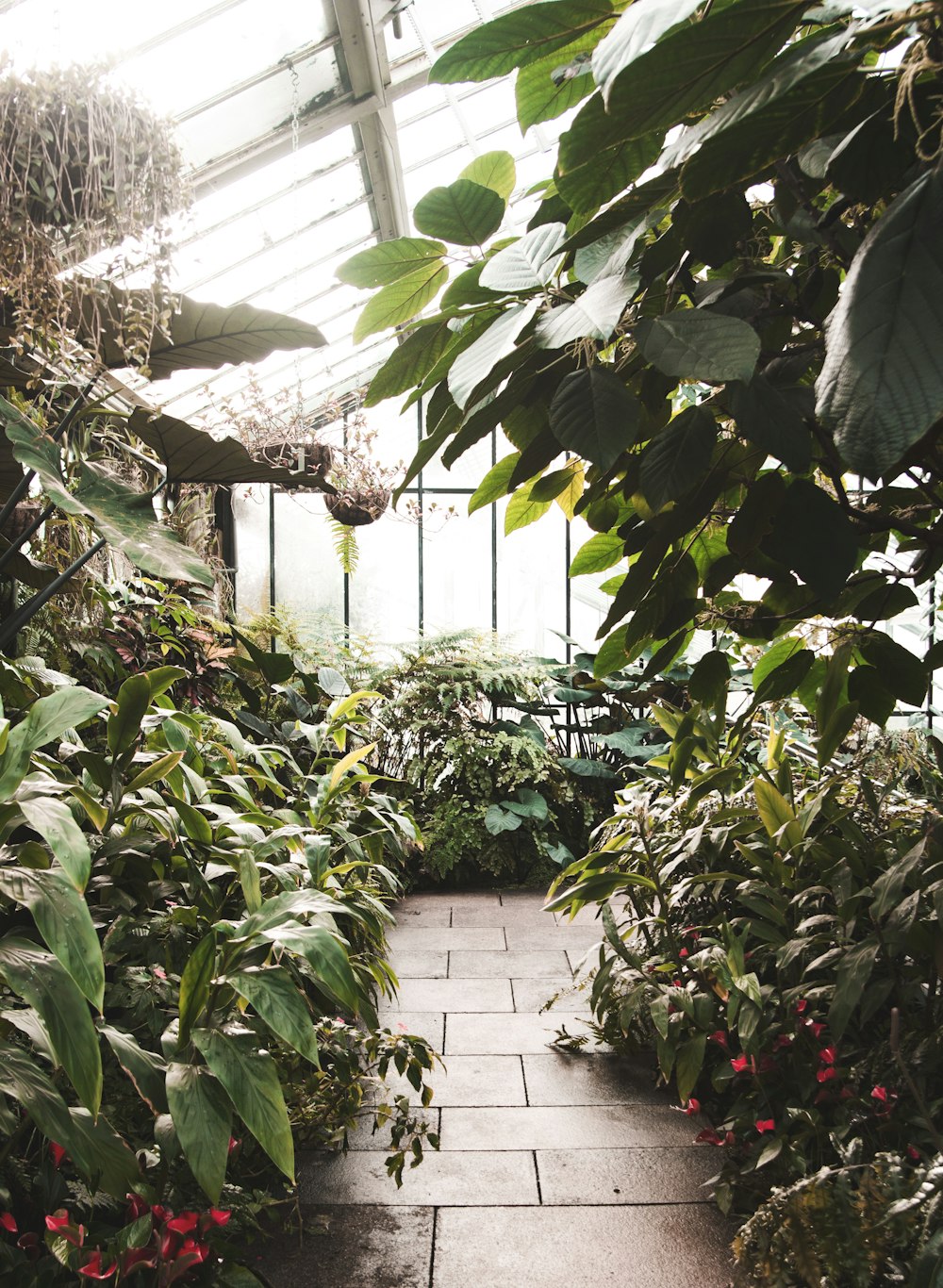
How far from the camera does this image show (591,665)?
2.42 m

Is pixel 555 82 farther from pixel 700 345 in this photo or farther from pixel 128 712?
pixel 128 712

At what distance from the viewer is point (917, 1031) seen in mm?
1749

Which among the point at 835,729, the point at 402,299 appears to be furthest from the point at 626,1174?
the point at 402,299

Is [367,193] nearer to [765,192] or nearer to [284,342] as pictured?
[284,342]

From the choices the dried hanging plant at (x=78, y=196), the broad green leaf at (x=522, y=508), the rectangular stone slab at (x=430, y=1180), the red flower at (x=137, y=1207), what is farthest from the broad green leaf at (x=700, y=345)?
the dried hanging plant at (x=78, y=196)

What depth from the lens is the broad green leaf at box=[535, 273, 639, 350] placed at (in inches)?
16.1

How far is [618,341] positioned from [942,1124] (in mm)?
1623

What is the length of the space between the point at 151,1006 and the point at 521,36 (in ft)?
5.26

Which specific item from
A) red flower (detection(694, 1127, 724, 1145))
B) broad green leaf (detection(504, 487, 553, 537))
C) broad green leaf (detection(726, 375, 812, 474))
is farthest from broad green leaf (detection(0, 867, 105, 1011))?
red flower (detection(694, 1127, 724, 1145))

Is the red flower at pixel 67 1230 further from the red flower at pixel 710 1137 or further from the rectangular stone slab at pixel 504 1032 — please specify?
the rectangular stone slab at pixel 504 1032

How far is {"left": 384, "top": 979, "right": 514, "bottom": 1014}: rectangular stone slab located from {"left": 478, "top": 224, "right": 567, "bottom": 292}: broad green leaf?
9.87 feet

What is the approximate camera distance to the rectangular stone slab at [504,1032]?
2793mm

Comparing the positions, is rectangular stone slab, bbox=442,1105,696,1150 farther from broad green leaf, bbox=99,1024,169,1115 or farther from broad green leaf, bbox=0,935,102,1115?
broad green leaf, bbox=0,935,102,1115

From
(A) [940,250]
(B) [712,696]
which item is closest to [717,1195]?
(B) [712,696]
